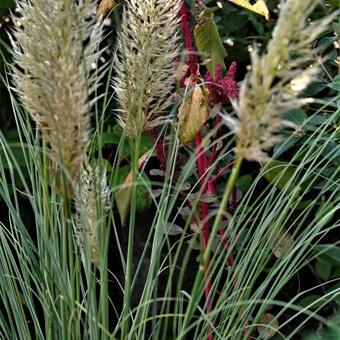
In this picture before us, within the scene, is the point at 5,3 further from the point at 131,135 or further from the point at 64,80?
the point at 64,80

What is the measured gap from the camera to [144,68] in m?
1.10

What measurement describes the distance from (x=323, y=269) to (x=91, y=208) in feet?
2.72

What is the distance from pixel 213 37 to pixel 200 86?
103 mm

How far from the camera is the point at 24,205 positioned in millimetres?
2129

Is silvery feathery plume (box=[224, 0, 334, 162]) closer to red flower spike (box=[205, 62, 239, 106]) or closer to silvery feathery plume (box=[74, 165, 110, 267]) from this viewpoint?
silvery feathery plume (box=[74, 165, 110, 267])

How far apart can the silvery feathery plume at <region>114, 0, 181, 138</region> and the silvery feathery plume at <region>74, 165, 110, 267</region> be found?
10 cm

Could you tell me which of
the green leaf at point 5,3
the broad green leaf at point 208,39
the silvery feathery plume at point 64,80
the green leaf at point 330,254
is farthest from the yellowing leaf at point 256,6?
the green leaf at point 5,3

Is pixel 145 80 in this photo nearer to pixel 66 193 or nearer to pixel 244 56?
pixel 66 193

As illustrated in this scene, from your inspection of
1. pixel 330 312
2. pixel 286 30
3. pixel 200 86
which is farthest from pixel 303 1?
pixel 330 312

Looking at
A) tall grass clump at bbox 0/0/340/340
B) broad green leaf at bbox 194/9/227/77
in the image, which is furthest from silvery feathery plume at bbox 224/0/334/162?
broad green leaf at bbox 194/9/227/77

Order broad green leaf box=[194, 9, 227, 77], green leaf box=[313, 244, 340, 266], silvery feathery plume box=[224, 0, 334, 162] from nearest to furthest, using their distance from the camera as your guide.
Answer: silvery feathery plume box=[224, 0, 334, 162] → broad green leaf box=[194, 9, 227, 77] → green leaf box=[313, 244, 340, 266]

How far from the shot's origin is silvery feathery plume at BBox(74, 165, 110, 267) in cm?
104

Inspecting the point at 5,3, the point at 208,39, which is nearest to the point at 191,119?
the point at 208,39

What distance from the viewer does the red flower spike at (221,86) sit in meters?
1.38
